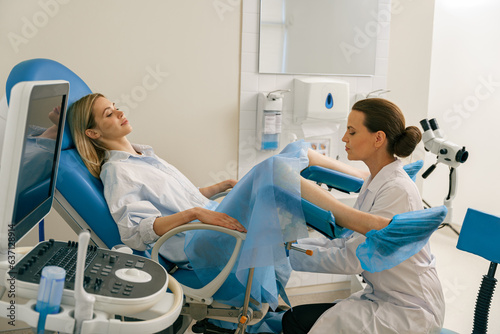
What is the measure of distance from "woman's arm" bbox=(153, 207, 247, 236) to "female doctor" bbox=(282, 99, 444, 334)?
322 mm

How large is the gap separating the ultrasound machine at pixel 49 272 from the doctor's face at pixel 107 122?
80 centimetres

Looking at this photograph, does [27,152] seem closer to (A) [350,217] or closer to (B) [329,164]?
(A) [350,217]

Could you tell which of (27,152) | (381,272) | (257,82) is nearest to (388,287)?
(381,272)

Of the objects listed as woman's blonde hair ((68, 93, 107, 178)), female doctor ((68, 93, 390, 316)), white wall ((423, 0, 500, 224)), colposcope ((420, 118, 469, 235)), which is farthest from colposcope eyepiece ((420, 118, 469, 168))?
woman's blonde hair ((68, 93, 107, 178))

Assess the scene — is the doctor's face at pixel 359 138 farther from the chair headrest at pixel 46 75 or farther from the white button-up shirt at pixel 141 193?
the chair headrest at pixel 46 75

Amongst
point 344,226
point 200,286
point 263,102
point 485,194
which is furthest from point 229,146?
point 485,194

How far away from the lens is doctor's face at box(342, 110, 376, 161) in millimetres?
1783

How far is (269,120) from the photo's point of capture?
2.74 m

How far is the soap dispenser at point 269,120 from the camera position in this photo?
274 cm

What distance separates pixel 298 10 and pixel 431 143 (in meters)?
1.17

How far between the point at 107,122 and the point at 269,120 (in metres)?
1.02

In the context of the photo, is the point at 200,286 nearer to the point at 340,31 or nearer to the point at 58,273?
the point at 58,273

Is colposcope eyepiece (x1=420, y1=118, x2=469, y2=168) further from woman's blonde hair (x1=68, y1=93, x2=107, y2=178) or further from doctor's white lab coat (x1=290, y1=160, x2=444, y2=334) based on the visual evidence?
woman's blonde hair (x1=68, y1=93, x2=107, y2=178)

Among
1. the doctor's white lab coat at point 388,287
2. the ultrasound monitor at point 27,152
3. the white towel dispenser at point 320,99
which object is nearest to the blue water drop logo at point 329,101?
the white towel dispenser at point 320,99
